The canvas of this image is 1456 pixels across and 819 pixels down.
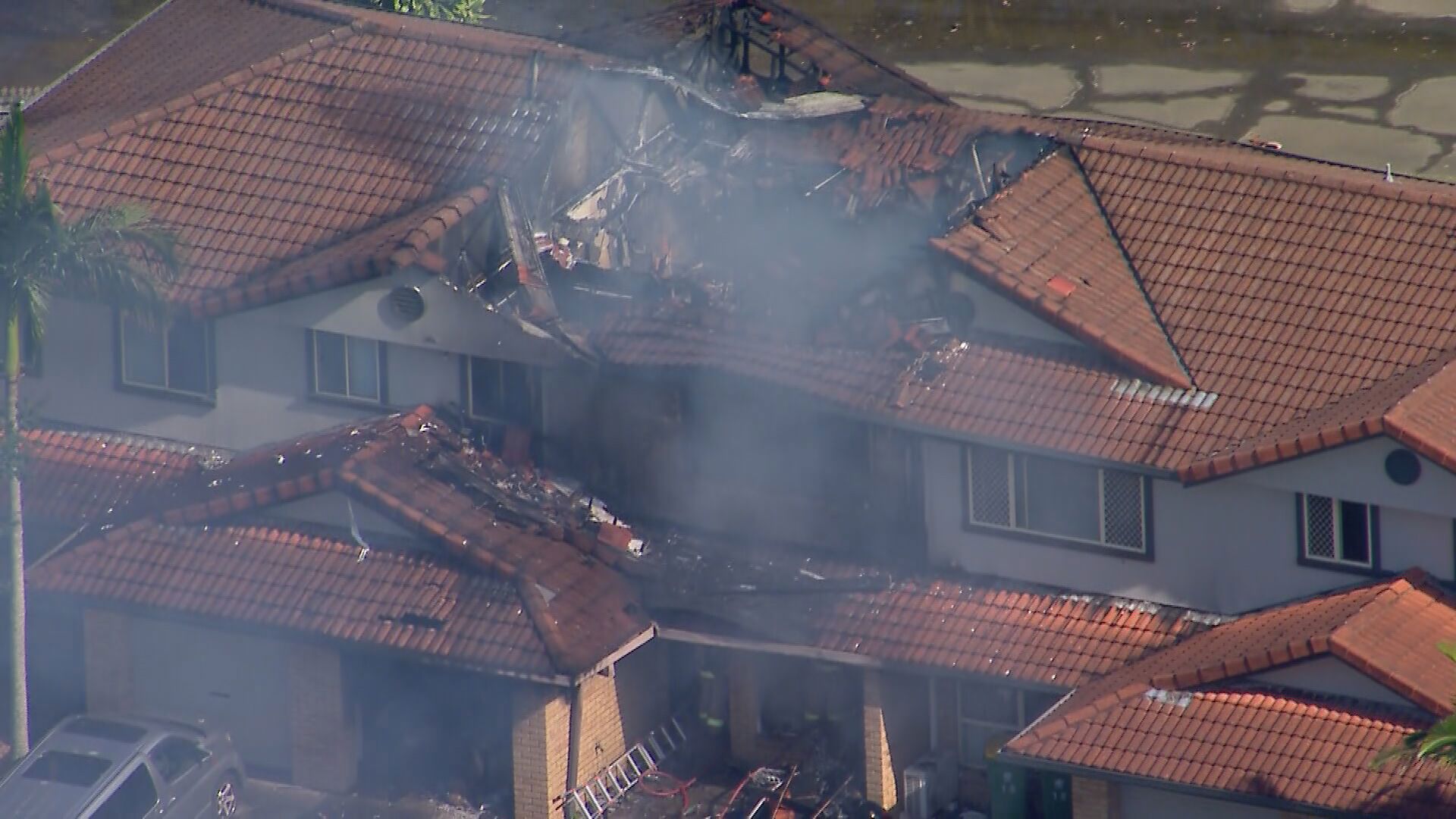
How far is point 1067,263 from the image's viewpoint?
26.5 meters

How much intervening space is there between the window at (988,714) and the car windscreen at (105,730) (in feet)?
28.1

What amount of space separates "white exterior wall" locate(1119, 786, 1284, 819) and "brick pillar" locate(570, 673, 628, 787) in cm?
574

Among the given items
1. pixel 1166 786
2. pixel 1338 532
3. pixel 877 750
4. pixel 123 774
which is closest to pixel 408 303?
pixel 123 774

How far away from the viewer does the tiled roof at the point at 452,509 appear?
2583cm

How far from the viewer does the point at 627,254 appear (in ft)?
94.3

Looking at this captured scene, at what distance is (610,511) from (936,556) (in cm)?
379

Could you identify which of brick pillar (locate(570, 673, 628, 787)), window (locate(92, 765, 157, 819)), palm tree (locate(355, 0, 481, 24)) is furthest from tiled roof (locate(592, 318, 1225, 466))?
palm tree (locate(355, 0, 481, 24))

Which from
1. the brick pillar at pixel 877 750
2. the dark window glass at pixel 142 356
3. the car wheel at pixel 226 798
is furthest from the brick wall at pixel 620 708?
the dark window glass at pixel 142 356

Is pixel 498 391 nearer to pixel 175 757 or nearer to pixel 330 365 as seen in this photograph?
pixel 330 365

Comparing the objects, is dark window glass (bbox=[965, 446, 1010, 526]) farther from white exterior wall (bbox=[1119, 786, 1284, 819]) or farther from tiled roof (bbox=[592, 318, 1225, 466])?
white exterior wall (bbox=[1119, 786, 1284, 819])

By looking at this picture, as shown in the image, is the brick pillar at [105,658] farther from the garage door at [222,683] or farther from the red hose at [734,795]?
the red hose at [734,795]

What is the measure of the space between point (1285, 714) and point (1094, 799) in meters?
2.15

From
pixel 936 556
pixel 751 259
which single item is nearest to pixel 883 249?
pixel 751 259

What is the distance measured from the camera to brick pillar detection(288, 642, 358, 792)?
26609 millimetres
